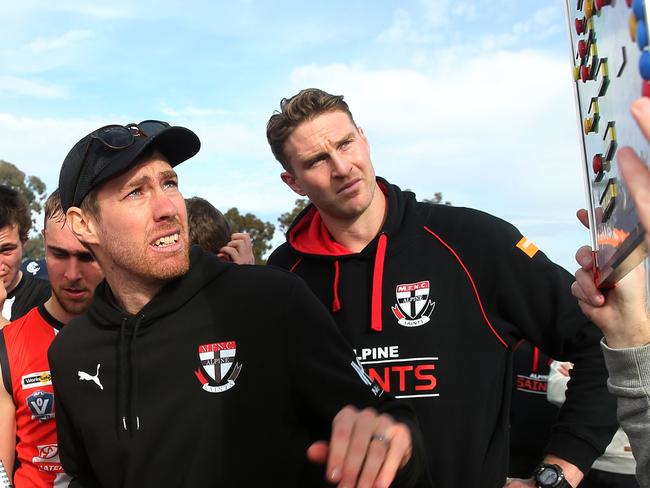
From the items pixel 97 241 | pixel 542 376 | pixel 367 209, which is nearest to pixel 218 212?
pixel 367 209

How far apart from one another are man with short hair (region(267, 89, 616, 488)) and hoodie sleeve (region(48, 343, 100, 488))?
3.98ft

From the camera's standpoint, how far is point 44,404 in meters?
3.36

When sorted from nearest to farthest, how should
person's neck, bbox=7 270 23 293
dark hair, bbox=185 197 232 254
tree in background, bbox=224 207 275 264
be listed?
dark hair, bbox=185 197 232 254, person's neck, bbox=7 270 23 293, tree in background, bbox=224 207 275 264

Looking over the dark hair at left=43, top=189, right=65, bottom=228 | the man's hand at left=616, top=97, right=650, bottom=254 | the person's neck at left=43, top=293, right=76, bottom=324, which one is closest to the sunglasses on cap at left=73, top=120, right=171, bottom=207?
the person's neck at left=43, top=293, right=76, bottom=324

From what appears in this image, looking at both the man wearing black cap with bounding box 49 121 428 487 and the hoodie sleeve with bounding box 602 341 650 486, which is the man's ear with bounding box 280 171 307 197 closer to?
the man wearing black cap with bounding box 49 121 428 487

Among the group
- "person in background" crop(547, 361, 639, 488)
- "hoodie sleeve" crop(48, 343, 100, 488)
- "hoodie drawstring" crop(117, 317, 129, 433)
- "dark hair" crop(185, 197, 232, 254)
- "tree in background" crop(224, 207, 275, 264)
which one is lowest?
"person in background" crop(547, 361, 639, 488)

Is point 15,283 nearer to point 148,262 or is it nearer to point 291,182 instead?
point 291,182

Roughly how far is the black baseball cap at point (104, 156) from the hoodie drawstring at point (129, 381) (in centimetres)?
57

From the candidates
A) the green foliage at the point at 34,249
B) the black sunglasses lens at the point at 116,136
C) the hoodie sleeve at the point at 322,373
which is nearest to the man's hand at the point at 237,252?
the black sunglasses lens at the point at 116,136

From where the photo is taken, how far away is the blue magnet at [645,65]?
933 millimetres

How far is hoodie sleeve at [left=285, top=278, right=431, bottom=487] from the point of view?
235cm

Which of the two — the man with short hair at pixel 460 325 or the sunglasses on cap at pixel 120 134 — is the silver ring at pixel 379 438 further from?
the sunglasses on cap at pixel 120 134

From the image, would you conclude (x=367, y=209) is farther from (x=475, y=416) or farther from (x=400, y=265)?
(x=475, y=416)

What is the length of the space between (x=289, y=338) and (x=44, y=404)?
1.47m
